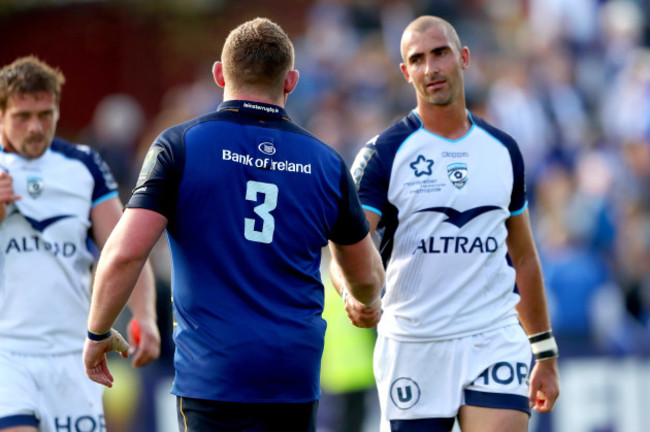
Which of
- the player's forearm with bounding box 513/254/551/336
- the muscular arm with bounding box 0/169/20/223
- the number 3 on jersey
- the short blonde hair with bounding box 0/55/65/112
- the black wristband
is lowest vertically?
the black wristband

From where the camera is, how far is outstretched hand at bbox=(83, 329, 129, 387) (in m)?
5.62

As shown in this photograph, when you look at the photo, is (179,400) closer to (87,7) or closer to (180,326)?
(180,326)

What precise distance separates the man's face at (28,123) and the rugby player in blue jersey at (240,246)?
1.78 m

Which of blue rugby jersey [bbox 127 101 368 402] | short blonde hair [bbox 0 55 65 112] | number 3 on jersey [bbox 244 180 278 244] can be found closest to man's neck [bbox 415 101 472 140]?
Result: blue rugby jersey [bbox 127 101 368 402]

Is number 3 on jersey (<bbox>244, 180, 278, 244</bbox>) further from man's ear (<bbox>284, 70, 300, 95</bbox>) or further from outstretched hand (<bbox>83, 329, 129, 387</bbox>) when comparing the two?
outstretched hand (<bbox>83, 329, 129, 387</bbox>)

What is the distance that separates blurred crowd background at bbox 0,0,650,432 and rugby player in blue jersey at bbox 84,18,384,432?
697 centimetres

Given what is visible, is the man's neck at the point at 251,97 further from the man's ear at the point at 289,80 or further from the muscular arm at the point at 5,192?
the muscular arm at the point at 5,192

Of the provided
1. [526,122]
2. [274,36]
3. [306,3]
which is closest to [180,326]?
[274,36]

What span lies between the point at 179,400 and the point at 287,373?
536mm

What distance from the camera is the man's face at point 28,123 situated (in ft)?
22.7

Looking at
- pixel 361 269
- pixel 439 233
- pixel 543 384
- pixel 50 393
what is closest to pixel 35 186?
pixel 50 393

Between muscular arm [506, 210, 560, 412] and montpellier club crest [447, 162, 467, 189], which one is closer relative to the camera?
montpellier club crest [447, 162, 467, 189]

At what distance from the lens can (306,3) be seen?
22328mm

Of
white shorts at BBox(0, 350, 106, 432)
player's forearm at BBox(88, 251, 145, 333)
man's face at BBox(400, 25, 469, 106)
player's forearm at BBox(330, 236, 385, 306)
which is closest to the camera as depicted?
Answer: player's forearm at BBox(88, 251, 145, 333)
